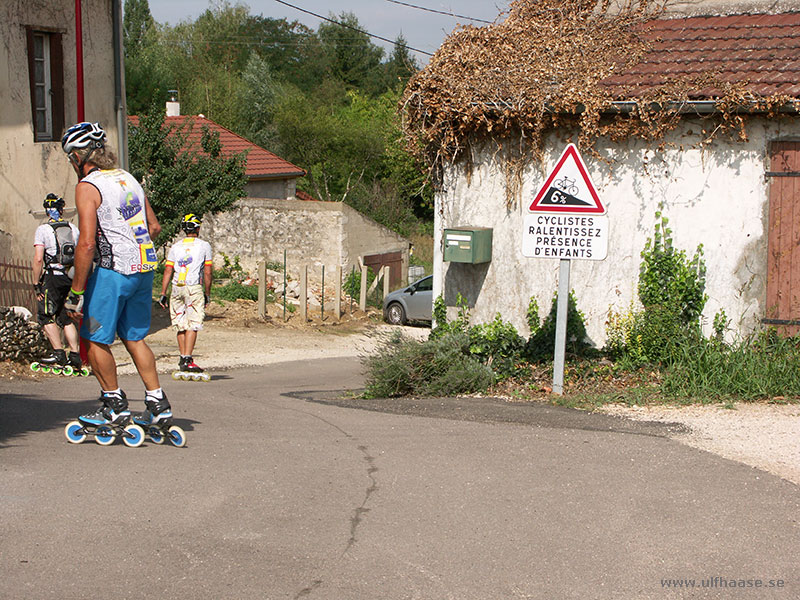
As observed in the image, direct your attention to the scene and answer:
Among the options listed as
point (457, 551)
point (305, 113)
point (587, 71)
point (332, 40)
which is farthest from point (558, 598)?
point (332, 40)

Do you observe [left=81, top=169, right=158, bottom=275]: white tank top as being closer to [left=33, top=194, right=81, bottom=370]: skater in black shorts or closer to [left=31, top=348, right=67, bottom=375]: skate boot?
[left=33, top=194, right=81, bottom=370]: skater in black shorts

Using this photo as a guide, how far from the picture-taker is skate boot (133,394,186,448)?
A: 19.7ft

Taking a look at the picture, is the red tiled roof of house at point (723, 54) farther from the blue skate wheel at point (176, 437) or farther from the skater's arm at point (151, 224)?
the blue skate wheel at point (176, 437)

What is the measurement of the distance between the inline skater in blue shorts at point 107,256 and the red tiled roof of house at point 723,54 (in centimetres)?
529

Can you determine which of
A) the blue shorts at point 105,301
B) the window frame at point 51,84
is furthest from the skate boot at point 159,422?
the window frame at point 51,84

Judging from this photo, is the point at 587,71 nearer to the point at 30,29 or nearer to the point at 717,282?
the point at 717,282

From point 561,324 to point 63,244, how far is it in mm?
5419

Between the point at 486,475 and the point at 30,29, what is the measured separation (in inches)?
423

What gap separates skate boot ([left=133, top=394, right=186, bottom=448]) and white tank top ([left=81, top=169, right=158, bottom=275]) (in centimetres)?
89

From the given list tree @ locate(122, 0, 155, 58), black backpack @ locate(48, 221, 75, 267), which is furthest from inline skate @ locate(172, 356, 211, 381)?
tree @ locate(122, 0, 155, 58)

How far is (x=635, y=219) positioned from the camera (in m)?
9.34

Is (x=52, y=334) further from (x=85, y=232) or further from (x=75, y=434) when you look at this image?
(x=85, y=232)

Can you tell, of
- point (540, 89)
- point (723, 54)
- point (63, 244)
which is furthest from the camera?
point (63, 244)

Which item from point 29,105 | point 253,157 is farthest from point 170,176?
point 253,157
